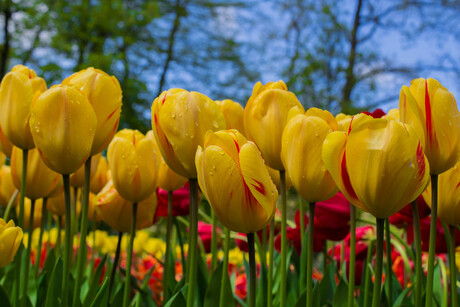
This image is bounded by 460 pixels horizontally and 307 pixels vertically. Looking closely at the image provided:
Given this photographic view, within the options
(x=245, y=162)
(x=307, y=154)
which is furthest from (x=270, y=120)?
(x=245, y=162)

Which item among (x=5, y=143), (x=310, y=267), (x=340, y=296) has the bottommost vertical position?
(x=340, y=296)

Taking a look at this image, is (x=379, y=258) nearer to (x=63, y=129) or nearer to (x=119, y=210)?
(x=63, y=129)

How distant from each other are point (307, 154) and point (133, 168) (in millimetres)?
347

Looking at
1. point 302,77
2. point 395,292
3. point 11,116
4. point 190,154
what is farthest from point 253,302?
point 302,77

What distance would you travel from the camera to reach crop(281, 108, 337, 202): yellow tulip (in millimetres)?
670

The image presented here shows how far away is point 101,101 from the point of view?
775mm

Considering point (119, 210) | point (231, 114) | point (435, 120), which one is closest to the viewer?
point (435, 120)

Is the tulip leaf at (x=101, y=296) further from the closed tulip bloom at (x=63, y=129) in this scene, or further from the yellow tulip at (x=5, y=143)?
the yellow tulip at (x=5, y=143)

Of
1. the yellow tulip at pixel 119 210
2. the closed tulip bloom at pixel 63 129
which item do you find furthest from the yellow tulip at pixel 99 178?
the closed tulip bloom at pixel 63 129

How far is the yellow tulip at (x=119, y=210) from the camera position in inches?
39.7

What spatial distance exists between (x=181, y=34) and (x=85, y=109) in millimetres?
11954

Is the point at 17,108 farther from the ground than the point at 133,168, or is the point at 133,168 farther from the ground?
the point at 17,108

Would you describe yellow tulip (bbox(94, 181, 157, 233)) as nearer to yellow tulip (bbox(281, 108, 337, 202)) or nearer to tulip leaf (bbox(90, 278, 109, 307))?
tulip leaf (bbox(90, 278, 109, 307))

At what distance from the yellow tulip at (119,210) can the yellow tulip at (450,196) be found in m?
0.56
